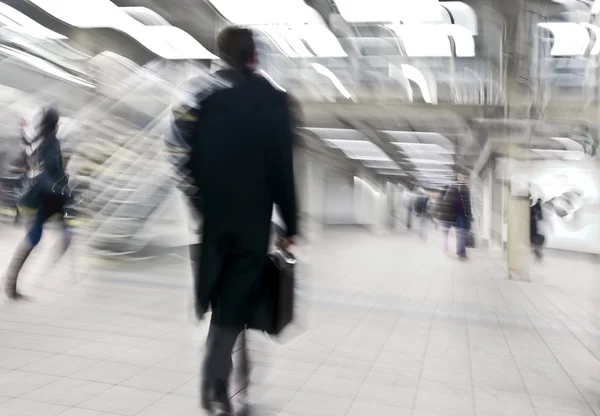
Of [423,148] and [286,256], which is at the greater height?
[423,148]

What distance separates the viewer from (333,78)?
35.4ft

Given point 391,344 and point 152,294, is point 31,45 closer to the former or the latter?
point 152,294

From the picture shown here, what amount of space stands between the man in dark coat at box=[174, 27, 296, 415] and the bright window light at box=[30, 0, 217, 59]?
7.53 m

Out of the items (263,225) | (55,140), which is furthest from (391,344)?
(55,140)

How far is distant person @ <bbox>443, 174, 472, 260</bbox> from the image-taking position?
1185 cm

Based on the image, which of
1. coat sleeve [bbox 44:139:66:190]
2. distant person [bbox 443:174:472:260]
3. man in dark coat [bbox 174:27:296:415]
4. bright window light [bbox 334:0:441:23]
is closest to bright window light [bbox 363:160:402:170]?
distant person [bbox 443:174:472:260]

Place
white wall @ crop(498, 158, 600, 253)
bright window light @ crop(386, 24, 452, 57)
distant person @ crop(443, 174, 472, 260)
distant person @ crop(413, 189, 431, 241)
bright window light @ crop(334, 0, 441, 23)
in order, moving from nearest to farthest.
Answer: bright window light @ crop(334, 0, 441, 23) < bright window light @ crop(386, 24, 452, 57) < distant person @ crop(443, 174, 472, 260) < white wall @ crop(498, 158, 600, 253) < distant person @ crop(413, 189, 431, 241)

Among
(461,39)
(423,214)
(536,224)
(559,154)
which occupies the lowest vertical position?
(536,224)

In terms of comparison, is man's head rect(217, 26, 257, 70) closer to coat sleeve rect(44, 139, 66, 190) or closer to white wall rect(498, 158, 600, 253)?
coat sleeve rect(44, 139, 66, 190)

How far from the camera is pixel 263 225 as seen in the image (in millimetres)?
2264

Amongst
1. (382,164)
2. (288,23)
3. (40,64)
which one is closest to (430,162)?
(382,164)

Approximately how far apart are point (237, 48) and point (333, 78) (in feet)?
28.4

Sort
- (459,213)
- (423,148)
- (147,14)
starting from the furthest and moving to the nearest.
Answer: (423,148), (459,213), (147,14)

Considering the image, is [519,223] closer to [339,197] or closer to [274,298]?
[274,298]
